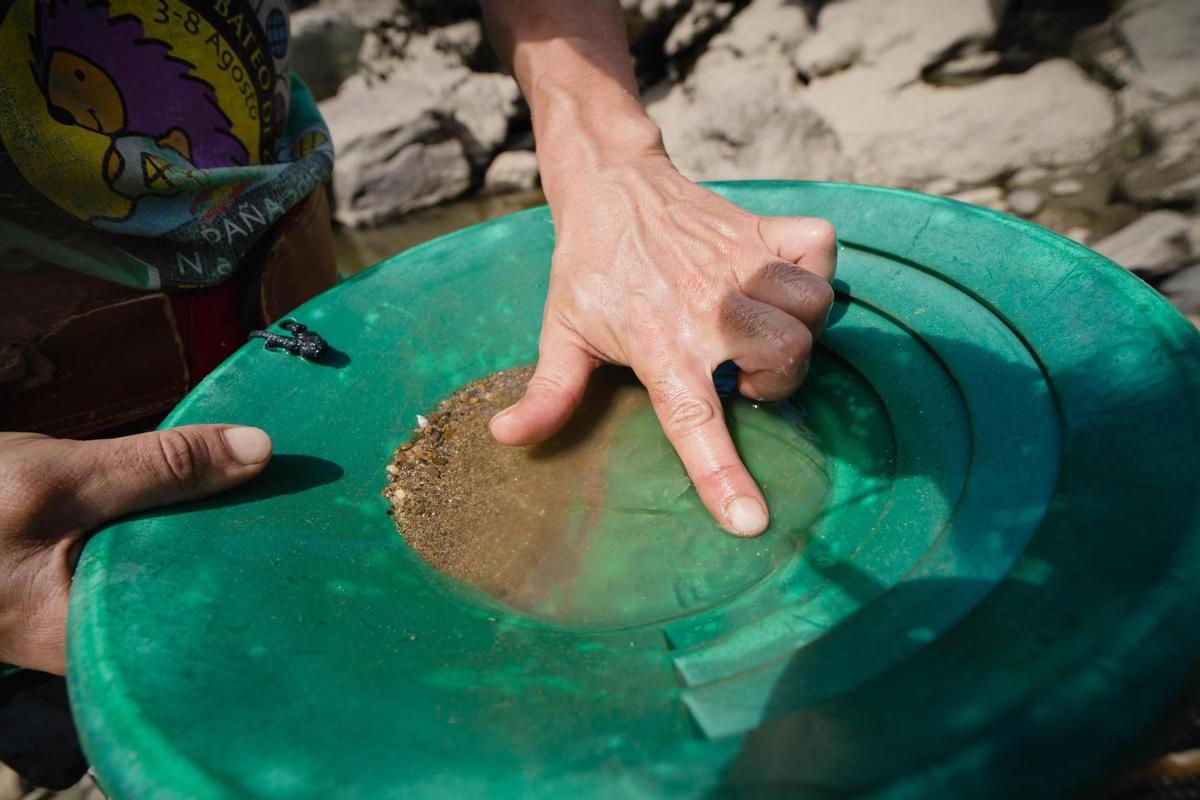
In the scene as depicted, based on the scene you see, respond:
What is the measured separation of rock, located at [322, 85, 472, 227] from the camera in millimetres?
3898

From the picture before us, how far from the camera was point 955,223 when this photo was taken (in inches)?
46.6

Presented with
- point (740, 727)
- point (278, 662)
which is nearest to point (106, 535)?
point (278, 662)

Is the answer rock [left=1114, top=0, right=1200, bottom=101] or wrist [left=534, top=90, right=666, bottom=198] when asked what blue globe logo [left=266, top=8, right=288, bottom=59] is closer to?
wrist [left=534, top=90, right=666, bottom=198]

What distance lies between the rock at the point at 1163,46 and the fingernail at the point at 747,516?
277 centimetres

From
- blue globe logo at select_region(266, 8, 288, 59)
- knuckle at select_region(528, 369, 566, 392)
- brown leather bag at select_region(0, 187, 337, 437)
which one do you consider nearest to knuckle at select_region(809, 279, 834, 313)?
knuckle at select_region(528, 369, 566, 392)

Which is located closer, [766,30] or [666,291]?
[666,291]

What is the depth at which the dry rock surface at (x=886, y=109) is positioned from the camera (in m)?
2.69

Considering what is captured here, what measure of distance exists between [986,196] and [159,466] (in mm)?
2921

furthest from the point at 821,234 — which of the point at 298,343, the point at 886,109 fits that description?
the point at 886,109

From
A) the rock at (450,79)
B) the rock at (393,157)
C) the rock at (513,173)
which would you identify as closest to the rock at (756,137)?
the rock at (513,173)

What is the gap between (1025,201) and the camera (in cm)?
280

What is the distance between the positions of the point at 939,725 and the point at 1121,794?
61 centimetres

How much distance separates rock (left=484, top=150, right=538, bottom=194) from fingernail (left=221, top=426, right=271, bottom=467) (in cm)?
326

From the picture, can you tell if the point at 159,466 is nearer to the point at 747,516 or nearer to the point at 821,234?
the point at 747,516
